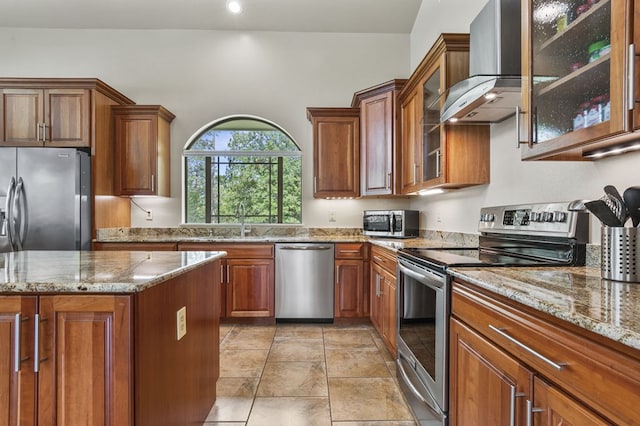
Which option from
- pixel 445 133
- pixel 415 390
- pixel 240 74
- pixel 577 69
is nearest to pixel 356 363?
pixel 415 390

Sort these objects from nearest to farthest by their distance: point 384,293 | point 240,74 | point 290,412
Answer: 1. point 290,412
2. point 384,293
3. point 240,74

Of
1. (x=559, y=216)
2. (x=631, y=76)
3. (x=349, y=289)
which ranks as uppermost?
(x=631, y=76)

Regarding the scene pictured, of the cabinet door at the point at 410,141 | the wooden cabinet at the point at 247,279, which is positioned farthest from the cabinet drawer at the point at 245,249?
the cabinet door at the point at 410,141

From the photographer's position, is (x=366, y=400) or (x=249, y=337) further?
(x=249, y=337)

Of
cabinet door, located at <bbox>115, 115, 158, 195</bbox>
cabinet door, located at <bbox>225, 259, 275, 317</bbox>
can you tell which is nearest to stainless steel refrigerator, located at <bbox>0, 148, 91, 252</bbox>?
cabinet door, located at <bbox>115, 115, 158, 195</bbox>

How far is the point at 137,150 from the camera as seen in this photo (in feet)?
12.6

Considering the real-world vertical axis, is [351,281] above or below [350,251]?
below

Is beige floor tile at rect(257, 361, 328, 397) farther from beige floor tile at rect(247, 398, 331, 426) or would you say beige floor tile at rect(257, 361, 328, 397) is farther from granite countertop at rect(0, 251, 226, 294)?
granite countertop at rect(0, 251, 226, 294)

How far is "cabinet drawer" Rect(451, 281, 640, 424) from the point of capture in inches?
26.6

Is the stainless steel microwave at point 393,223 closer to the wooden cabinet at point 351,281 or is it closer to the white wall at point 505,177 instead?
the white wall at point 505,177

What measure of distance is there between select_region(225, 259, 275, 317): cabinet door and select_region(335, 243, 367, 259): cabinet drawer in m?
0.71

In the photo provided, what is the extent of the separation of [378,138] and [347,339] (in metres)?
1.98

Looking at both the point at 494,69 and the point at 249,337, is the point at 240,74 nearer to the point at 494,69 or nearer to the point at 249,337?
the point at 249,337

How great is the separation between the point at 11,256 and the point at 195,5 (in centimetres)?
317
